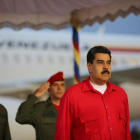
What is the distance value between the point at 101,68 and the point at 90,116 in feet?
1.01

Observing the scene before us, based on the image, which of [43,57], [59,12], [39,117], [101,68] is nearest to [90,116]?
[101,68]

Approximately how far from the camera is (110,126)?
1709 millimetres

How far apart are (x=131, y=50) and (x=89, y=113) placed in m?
11.0

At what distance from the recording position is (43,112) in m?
2.81

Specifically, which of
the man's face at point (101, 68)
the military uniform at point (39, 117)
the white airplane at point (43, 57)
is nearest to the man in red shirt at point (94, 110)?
the man's face at point (101, 68)

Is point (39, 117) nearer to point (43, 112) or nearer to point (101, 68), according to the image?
point (43, 112)

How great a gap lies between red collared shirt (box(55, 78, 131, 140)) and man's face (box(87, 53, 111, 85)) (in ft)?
0.28

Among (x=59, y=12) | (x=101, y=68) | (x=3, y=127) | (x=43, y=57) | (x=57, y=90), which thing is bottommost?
(x=3, y=127)

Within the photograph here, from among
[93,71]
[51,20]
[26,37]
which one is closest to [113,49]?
[26,37]

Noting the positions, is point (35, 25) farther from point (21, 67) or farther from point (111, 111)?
point (21, 67)

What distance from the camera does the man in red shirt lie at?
1.71 meters

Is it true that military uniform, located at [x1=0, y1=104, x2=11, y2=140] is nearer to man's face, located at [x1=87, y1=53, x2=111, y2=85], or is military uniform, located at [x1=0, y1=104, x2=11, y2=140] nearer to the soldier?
the soldier

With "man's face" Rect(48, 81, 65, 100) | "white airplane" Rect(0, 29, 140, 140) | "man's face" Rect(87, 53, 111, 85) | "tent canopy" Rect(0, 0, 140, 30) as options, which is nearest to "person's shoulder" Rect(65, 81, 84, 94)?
"man's face" Rect(87, 53, 111, 85)

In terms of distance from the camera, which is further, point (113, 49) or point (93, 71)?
point (113, 49)
